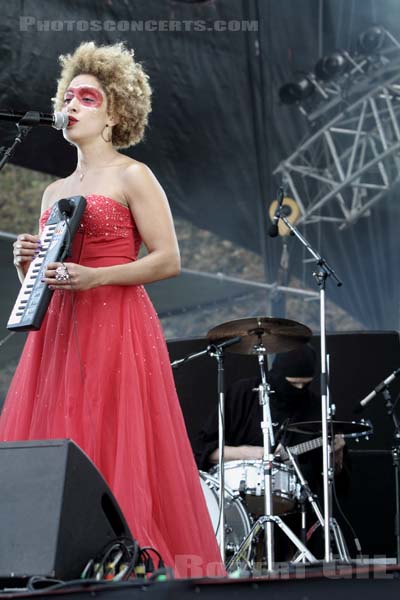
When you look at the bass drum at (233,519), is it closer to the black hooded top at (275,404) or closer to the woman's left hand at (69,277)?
the black hooded top at (275,404)

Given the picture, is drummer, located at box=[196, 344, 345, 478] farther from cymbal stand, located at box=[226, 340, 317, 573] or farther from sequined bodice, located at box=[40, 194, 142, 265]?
sequined bodice, located at box=[40, 194, 142, 265]

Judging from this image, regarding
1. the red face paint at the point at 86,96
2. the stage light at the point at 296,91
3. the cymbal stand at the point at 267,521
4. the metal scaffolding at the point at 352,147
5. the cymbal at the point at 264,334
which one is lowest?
the cymbal stand at the point at 267,521

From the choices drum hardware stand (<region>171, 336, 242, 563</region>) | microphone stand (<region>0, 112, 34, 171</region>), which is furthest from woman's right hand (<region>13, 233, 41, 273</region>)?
drum hardware stand (<region>171, 336, 242, 563</region>)

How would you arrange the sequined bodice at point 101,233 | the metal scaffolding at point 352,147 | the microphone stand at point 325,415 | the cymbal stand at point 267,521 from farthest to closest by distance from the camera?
the metal scaffolding at point 352,147 → the cymbal stand at point 267,521 → the microphone stand at point 325,415 → the sequined bodice at point 101,233

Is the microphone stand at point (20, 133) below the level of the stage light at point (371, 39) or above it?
below

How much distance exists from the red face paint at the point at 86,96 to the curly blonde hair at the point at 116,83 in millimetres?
48

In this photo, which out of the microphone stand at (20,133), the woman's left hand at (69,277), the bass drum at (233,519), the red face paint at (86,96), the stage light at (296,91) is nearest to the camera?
the woman's left hand at (69,277)

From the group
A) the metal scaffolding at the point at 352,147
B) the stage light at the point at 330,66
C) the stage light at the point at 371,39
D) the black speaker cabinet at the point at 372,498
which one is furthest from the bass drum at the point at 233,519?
the stage light at the point at 371,39

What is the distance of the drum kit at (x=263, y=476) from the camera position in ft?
19.2

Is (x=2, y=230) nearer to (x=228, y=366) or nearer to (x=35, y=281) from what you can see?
(x=228, y=366)

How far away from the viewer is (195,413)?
7551 mm

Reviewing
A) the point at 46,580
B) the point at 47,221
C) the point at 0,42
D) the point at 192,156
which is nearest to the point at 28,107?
the point at 0,42

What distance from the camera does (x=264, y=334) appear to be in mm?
6184

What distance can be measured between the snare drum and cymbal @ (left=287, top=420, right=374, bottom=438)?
273 millimetres
